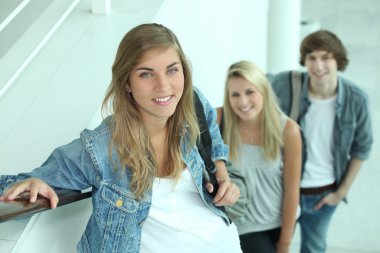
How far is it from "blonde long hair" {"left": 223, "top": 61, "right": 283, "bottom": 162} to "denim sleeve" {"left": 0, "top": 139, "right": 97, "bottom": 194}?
1.38 metres

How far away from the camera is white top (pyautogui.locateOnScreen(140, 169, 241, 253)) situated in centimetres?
222

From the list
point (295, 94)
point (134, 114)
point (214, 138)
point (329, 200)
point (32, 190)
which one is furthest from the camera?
point (329, 200)

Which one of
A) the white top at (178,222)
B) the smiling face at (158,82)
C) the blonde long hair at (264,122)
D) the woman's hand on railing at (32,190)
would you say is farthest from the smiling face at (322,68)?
the woman's hand on railing at (32,190)

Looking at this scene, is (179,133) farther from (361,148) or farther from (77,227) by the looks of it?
(361,148)

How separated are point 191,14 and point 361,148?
3.85 ft

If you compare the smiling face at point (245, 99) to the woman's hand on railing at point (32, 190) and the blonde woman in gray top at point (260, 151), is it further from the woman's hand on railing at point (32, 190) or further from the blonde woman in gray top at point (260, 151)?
the woman's hand on railing at point (32, 190)

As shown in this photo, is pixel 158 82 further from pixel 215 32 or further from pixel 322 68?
pixel 215 32

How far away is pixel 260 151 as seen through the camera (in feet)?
11.1

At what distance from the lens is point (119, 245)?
2.16 m

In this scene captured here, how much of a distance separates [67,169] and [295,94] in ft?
6.67

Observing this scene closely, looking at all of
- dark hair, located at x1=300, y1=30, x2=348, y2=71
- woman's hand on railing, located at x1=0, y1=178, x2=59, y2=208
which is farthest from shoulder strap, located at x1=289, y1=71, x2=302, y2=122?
woman's hand on railing, located at x1=0, y1=178, x2=59, y2=208

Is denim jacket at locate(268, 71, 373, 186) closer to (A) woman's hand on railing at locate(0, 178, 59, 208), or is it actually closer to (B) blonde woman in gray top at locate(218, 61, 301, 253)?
(B) blonde woman in gray top at locate(218, 61, 301, 253)

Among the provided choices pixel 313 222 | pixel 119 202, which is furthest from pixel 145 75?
pixel 313 222

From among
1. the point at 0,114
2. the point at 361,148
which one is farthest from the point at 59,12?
the point at 361,148
